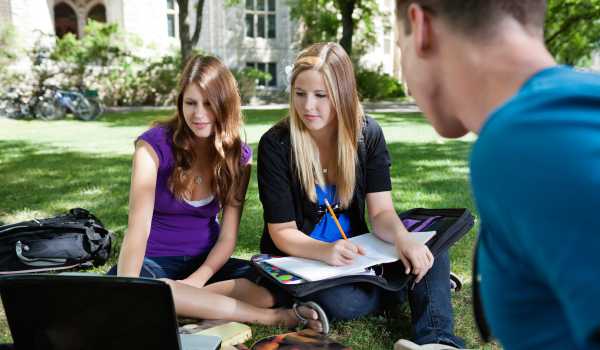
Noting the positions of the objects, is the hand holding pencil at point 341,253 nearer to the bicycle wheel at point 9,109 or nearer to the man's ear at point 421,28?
the man's ear at point 421,28

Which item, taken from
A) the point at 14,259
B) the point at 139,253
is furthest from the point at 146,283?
the point at 14,259

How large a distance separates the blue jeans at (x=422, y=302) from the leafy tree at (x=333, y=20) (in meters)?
18.9

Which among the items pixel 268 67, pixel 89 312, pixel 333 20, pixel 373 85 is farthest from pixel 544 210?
pixel 268 67

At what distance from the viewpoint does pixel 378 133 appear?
304 centimetres

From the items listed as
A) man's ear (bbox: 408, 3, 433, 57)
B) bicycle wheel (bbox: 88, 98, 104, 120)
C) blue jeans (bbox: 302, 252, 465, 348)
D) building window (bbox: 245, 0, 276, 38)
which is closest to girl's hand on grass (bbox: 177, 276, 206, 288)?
blue jeans (bbox: 302, 252, 465, 348)

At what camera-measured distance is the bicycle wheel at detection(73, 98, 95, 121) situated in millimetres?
14547

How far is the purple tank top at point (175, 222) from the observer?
300 cm

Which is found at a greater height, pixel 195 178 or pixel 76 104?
pixel 195 178

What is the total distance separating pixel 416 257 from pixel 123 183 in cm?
441

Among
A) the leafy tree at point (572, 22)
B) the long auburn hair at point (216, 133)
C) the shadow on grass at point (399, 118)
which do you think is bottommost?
the shadow on grass at point (399, 118)

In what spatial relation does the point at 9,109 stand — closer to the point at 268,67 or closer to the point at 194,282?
the point at 268,67

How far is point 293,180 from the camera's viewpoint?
2.93m

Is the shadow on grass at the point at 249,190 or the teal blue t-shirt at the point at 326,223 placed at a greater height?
the teal blue t-shirt at the point at 326,223

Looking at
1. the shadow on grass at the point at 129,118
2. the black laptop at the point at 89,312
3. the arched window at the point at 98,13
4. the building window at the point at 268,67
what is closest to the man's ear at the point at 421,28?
the black laptop at the point at 89,312
